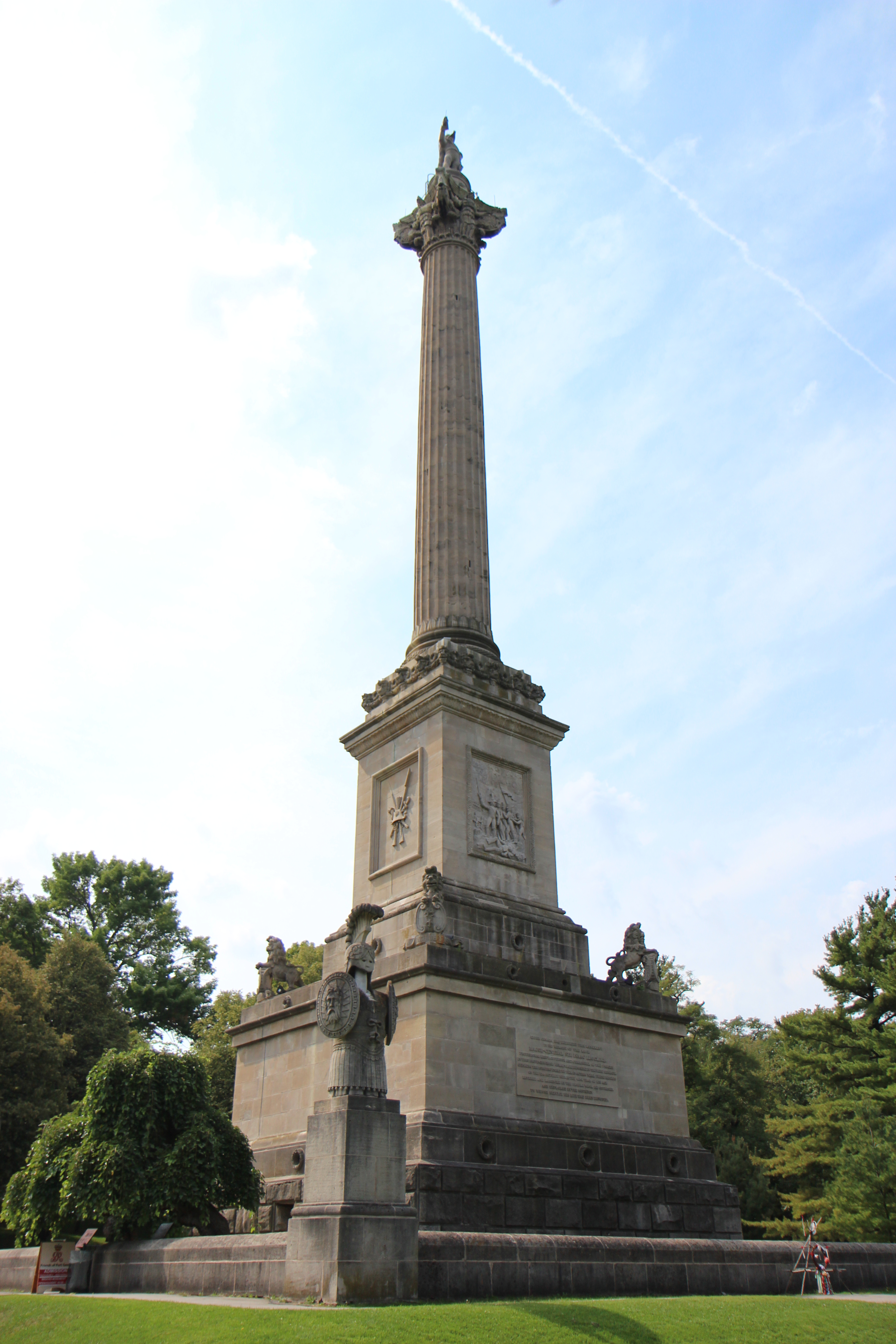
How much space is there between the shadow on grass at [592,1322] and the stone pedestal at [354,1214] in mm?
1411

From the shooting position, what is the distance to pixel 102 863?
59.7 meters

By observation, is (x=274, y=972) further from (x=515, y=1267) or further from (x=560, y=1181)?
(x=515, y=1267)

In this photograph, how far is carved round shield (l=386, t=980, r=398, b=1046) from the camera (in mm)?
12766

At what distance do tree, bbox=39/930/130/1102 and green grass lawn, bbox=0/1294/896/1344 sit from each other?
3139cm

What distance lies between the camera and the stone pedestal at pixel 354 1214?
10.8 meters

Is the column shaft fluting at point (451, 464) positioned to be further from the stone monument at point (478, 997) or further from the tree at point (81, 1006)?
the tree at point (81, 1006)

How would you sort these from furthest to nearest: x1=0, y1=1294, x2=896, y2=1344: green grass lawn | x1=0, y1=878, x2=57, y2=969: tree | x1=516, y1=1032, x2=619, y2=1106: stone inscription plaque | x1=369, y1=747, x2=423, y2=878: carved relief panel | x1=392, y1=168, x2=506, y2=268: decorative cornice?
1. x1=0, y1=878, x2=57, y2=969: tree
2. x1=392, y1=168, x2=506, y2=268: decorative cornice
3. x1=369, y1=747, x2=423, y2=878: carved relief panel
4. x1=516, y1=1032, x2=619, y2=1106: stone inscription plaque
5. x1=0, y1=1294, x2=896, y2=1344: green grass lawn

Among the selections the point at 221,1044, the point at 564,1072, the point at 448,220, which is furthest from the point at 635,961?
the point at 221,1044

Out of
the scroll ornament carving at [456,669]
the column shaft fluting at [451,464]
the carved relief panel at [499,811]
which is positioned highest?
the column shaft fluting at [451,464]

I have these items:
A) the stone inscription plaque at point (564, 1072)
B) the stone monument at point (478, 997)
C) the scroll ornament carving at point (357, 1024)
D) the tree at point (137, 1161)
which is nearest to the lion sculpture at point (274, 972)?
the stone monument at point (478, 997)

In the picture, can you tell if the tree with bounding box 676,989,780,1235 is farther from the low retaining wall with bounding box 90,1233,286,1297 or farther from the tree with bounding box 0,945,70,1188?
the low retaining wall with bounding box 90,1233,286,1297

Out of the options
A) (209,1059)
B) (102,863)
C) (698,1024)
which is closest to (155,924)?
(102,863)

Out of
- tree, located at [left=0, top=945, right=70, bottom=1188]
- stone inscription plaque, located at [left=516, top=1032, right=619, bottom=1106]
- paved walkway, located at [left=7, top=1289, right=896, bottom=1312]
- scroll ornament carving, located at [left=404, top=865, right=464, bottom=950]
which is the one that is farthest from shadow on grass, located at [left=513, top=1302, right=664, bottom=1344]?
tree, located at [left=0, top=945, right=70, bottom=1188]

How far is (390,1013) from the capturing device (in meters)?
12.9
